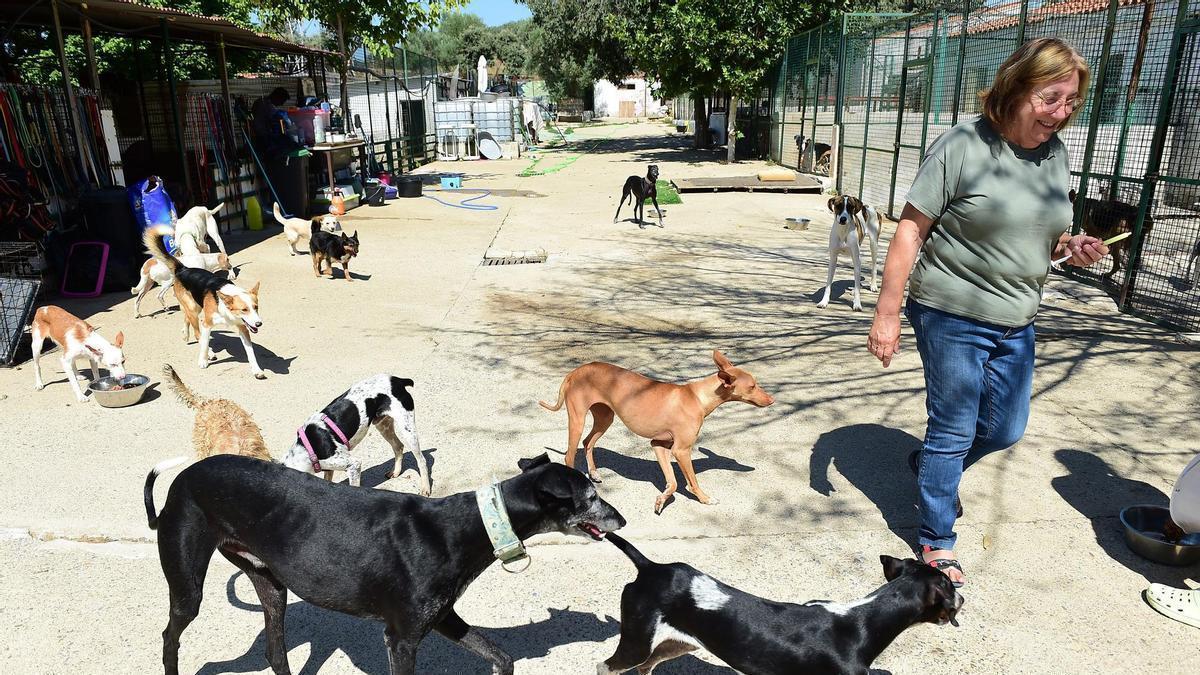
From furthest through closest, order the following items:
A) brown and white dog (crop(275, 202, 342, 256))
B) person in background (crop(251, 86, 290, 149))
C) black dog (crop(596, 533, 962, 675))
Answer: person in background (crop(251, 86, 290, 149)) → brown and white dog (crop(275, 202, 342, 256)) → black dog (crop(596, 533, 962, 675))

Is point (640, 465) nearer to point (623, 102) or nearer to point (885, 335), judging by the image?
point (885, 335)

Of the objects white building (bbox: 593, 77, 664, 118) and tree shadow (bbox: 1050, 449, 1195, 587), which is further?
white building (bbox: 593, 77, 664, 118)

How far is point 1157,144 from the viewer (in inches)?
283

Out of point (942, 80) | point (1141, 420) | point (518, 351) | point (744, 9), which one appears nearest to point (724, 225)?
point (942, 80)

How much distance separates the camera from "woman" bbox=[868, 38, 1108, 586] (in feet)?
8.90

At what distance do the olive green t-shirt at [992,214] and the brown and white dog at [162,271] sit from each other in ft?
22.3

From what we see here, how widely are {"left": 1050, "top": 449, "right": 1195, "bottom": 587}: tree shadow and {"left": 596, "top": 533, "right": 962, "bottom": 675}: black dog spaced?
62.8 inches

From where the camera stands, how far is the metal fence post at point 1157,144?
689cm

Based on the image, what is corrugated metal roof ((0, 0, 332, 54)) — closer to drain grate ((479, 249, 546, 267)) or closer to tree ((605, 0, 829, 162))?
drain grate ((479, 249, 546, 267))

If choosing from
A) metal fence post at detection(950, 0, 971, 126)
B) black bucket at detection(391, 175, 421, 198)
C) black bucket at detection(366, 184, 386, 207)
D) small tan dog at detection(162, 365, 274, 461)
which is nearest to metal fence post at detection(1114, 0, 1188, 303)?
metal fence post at detection(950, 0, 971, 126)

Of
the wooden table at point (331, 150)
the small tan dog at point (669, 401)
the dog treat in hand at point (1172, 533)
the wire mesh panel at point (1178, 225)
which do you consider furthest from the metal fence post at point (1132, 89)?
the wooden table at point (331, 150)

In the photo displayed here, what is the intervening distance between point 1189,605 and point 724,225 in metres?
10.7

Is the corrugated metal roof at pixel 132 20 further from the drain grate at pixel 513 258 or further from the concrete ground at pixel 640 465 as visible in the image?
the drain grate at pixel 513 258

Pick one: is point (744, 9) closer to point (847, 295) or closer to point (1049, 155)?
point (847, 295)
